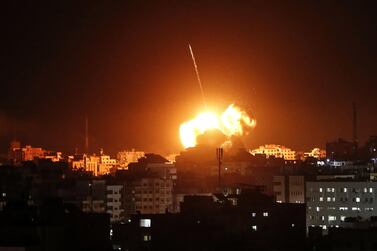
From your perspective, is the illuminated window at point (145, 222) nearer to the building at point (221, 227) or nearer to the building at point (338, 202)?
the building at point (221, 227)

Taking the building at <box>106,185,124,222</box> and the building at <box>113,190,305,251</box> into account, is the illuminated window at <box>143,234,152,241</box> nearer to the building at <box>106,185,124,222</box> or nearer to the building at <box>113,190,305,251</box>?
the building at <box>113,190,305,251</box>

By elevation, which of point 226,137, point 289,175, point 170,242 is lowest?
point 170,242

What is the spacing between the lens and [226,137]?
40.5m

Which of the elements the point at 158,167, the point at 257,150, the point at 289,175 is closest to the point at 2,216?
the point at 289,175

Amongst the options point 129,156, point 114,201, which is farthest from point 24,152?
point 129,156

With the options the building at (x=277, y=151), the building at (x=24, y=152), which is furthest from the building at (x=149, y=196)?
the building at (x=277, y=151)

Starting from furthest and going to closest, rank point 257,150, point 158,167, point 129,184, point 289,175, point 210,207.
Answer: point 257,150, point 158,167, point 289,175, point 129,184, point 210,207

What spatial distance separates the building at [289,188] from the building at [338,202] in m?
0.92

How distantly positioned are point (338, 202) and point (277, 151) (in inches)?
904

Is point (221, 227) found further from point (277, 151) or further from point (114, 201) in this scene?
point (277, 151)

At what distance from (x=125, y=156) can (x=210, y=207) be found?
2537 cm

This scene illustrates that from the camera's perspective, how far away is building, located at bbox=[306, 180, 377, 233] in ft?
69.2

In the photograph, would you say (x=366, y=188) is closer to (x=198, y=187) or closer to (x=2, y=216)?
(x=198, y=187)

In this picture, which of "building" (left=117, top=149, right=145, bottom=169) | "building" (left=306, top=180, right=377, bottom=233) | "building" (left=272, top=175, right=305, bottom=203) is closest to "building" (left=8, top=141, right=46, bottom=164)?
"building" (left=117, top=149, right=145, bottom=169)
